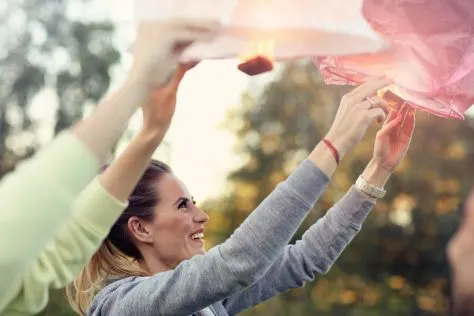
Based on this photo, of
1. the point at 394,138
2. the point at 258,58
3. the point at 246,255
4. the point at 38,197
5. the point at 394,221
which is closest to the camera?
the point at 38,197

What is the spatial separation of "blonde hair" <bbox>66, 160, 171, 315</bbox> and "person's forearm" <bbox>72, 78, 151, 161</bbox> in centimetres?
145

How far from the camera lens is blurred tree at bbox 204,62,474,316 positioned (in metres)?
15.6

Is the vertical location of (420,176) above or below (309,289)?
above

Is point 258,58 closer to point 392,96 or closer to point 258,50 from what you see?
point 258,50

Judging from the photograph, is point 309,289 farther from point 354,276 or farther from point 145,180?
point 145,180

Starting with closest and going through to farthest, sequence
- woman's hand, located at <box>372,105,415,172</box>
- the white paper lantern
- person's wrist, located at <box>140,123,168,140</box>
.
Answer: person's wrist, located at <box>140,123,168,140</box>, the white paper lantern, woman's hand, located at <box>372,105,415,172</box>

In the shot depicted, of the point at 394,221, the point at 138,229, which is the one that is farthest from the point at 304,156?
the point at 138,229

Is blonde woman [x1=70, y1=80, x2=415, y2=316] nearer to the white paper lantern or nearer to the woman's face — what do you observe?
the woman's face

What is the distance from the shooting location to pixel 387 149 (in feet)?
8.50

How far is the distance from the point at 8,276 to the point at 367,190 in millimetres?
1567

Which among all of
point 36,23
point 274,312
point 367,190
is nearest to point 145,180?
point 367,190

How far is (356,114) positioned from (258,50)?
53 centimetres

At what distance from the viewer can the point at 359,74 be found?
2182 millimetres

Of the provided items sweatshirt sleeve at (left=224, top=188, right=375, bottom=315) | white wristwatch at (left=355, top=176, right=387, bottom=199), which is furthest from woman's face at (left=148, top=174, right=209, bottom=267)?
white wristwatch at (left=355, top=176, right=387, bottom=199)
